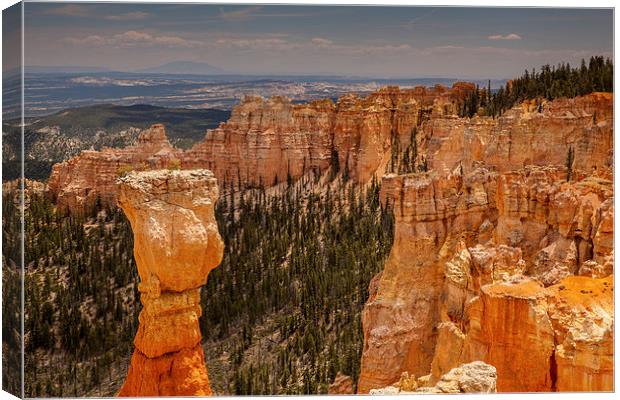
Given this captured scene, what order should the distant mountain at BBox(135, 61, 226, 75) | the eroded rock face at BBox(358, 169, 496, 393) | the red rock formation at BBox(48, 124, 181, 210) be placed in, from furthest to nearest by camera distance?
the red rock formation at BBox(48, 124, 181, 210) < the distant mountain at BBox(135, 61, 226, 75) < the eroded rock face at BBox(358, 169, 496, 393)

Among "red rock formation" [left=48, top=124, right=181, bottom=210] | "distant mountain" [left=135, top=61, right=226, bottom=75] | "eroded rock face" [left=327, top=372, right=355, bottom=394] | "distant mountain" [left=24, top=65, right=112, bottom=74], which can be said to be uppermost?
"distant mountain" [left=135, top=61, right=226, bottom=75]

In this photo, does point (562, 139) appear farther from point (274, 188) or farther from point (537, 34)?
point (274, 188)

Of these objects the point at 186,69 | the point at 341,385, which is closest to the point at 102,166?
the point at 186,69

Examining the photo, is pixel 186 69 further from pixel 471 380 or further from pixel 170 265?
pixel 471 380

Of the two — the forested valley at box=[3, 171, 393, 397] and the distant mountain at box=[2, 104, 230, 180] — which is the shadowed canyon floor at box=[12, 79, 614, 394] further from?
the distant mountain at box=[2, 104, 230, 180]

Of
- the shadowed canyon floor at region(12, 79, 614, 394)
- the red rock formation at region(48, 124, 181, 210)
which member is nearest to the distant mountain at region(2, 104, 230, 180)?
the red rock formation at region(48, 124, 181, 210)

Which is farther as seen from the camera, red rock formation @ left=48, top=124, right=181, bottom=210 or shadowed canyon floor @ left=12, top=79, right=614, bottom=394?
red rock formation @ left=48, top=124, right=181, bottom=210

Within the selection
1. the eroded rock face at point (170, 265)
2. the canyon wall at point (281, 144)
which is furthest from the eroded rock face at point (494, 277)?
the canyon wall at point (281, 144)
